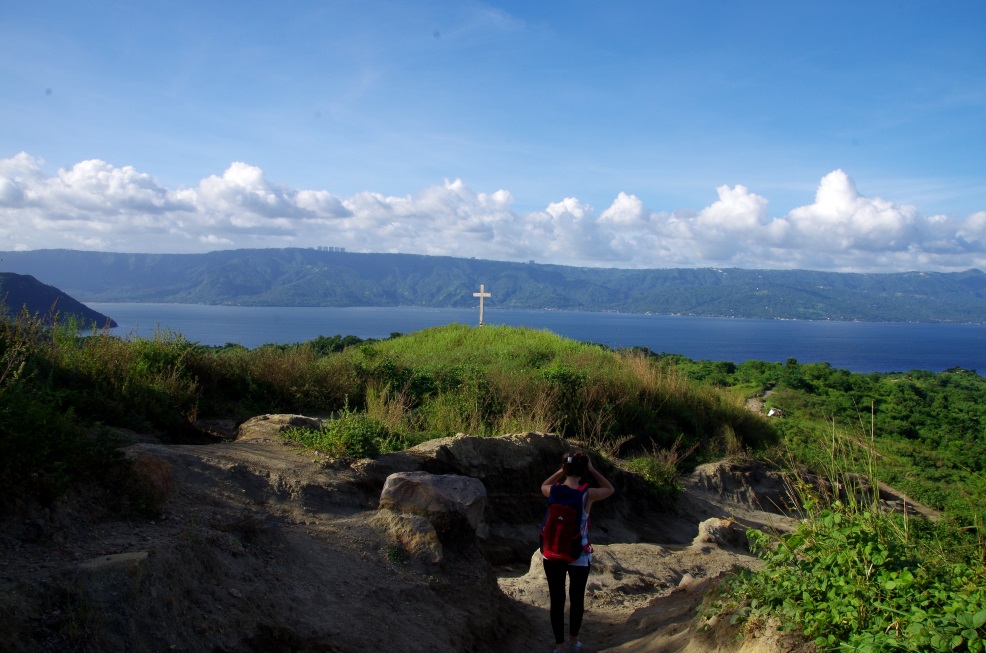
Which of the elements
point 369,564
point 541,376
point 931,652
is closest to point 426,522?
point 369,564

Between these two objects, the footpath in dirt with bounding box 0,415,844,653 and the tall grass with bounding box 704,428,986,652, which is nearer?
the tall grass with bounding box 704,428,986,652

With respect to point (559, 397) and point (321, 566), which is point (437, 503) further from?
point (559, 397)

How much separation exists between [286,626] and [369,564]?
54.7 inches

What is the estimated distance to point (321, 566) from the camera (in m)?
6.00

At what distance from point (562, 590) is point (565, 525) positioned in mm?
688

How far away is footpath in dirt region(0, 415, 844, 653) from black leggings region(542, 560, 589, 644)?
0.43 m

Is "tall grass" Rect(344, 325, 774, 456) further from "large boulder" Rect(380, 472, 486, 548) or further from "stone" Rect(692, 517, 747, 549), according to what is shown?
"large boulder" Rect(380, 472, 486, 548)

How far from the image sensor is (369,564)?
20.9ft

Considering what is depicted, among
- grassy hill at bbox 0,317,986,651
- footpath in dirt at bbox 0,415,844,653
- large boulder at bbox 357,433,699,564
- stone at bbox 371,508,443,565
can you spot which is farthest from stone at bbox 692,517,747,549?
stone at bbox 371,508,443,565

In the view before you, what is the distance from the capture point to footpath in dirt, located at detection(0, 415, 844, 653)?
14.3 ft

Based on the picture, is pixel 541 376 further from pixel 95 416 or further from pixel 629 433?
pixel 95 416

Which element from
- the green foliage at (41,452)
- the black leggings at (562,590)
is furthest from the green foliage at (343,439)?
the black leggings at (562,590)

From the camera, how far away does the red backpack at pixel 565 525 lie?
620 cm

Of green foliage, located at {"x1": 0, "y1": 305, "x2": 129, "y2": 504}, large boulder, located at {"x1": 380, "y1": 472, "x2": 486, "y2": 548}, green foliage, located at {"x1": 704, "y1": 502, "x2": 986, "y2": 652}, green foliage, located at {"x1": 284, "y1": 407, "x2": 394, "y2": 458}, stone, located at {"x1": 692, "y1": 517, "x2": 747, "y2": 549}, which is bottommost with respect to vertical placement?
stone, located at {"x1": 692, "y1": 517, "x2": 747, "y2": 549}
